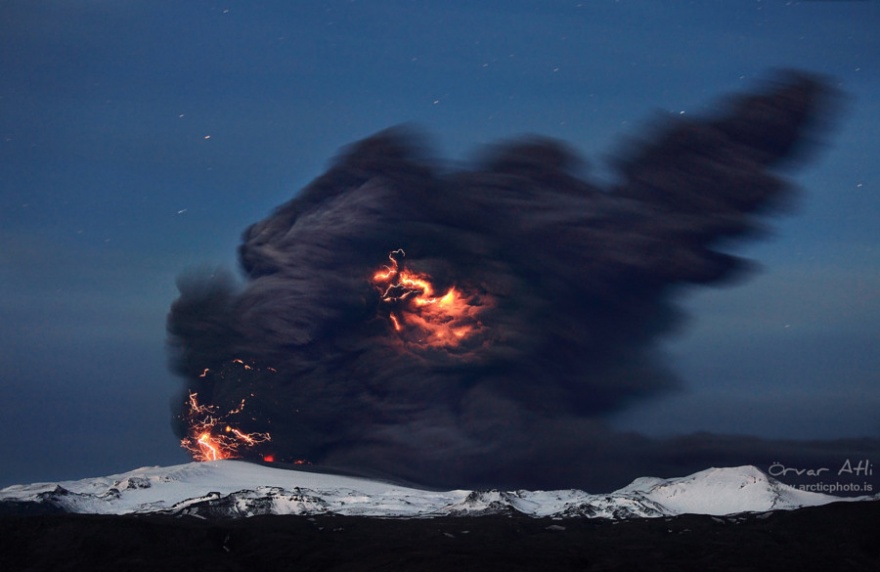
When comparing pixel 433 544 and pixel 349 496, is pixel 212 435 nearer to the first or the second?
pixel 349 496

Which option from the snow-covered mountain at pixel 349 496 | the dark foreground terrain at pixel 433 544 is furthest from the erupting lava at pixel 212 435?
the dark foreground terrain at pixel 433 544

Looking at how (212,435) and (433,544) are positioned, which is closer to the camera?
(433,544)

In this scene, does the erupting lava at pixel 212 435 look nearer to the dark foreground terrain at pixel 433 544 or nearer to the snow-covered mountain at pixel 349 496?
the snow-covered mountain at pixel 349 496

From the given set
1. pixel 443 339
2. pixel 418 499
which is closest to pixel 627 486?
pixel 418 499

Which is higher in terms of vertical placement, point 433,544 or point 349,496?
point 349,496

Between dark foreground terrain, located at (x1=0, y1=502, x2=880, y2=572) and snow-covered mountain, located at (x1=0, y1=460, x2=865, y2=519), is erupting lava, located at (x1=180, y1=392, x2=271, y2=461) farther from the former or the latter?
dark foreground terrain, located at (x1=0, y1=502, x2=880, y2=572)

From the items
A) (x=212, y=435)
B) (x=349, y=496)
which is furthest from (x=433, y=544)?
(x=212, y=435)
